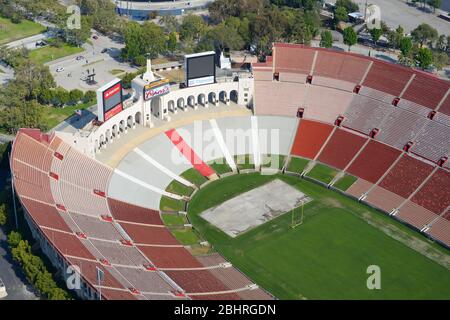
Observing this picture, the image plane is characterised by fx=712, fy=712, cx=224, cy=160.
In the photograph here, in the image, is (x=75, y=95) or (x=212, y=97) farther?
(x=75, y=95)

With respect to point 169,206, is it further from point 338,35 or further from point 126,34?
point 338,35

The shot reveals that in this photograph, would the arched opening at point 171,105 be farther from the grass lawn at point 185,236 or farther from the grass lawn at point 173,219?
the grass lawn at point 185,236

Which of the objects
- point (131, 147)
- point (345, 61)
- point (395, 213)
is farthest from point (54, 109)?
point (395, 213)

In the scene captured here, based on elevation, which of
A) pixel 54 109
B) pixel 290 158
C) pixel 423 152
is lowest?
pixel 54 109

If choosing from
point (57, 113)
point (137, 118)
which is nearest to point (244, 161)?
point (137, 118)

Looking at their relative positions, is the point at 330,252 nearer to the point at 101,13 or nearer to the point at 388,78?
the point at 388,78

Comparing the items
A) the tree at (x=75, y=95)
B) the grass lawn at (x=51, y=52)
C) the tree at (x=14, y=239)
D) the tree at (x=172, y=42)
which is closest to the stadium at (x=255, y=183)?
the tree at (x=14, y=239)
